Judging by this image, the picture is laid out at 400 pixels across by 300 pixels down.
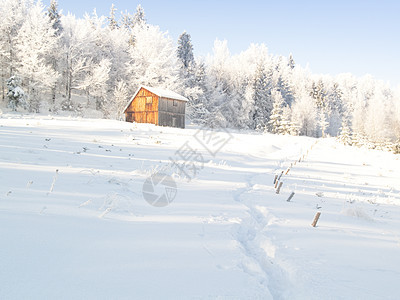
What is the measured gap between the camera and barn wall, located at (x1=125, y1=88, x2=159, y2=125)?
32000 millimetres

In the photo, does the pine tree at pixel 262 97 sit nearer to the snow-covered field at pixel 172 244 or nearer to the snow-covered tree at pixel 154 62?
the snow-covered tree at pixel 154 62

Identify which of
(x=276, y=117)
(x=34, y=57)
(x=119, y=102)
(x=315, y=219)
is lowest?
(x=315, y=219)

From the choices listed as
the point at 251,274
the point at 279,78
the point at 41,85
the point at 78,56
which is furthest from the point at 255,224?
the point at 279,78

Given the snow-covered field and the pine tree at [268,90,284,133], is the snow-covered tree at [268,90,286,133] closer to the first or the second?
the pine tree at [268,90,284,133]

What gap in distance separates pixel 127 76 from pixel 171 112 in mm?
17247

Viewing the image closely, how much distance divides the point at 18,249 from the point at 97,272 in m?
0.90

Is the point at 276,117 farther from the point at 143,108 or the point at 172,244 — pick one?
the point at 172,244

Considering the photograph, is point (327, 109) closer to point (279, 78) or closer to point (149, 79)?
point (279, 78)

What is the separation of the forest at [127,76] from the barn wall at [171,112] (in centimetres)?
763

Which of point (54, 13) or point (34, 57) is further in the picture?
point (54, 13)

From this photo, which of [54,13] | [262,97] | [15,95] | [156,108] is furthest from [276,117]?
[54,13]

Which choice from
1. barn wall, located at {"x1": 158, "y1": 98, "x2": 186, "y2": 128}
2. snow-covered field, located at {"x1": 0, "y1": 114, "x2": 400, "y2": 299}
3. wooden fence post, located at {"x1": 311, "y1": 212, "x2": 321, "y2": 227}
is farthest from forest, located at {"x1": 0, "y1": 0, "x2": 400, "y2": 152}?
wooden fence post, located at {"x1": 311, "y1": 212, "x2": 321, "y2": 227}

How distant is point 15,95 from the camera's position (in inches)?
1035

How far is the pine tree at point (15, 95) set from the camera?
86.6 ft
